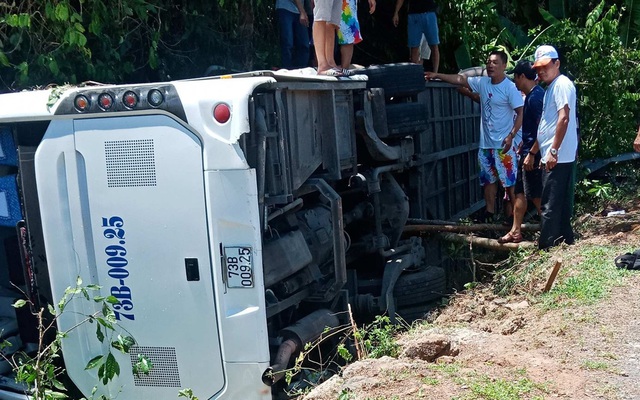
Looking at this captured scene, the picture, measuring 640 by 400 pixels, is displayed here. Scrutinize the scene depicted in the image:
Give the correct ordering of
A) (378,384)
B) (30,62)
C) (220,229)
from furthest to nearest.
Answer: (30,62) → (220,229) → (378,384)

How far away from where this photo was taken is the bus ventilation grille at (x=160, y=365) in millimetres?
4625

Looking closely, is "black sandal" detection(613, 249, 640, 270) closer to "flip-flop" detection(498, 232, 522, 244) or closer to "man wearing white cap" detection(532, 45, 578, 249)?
"man wearing white cap" detection(532, 45, 578, 249)

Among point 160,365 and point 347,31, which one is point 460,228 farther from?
point 160,365

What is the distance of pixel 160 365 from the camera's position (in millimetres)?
4652

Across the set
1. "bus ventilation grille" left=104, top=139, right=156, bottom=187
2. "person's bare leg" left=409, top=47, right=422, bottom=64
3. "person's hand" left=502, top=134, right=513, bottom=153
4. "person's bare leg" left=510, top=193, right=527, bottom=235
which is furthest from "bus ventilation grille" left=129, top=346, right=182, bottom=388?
"person's bare leg" left=409, top=47, right=422, bottom=64

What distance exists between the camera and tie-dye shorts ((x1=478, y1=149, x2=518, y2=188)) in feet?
26.6

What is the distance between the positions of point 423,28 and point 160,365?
650 cm

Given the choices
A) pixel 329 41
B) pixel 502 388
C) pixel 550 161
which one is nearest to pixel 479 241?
pixel 550 161

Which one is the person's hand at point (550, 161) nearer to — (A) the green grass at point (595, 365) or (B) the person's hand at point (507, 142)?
(B) the person's hand at point (507, 142)

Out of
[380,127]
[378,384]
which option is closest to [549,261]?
[380,127]

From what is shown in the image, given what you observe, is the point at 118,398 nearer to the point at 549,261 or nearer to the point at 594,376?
the point at 594,376

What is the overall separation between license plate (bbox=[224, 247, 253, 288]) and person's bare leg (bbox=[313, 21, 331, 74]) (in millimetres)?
2465

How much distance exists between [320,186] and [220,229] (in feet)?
3.81

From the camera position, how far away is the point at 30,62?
756 cm
